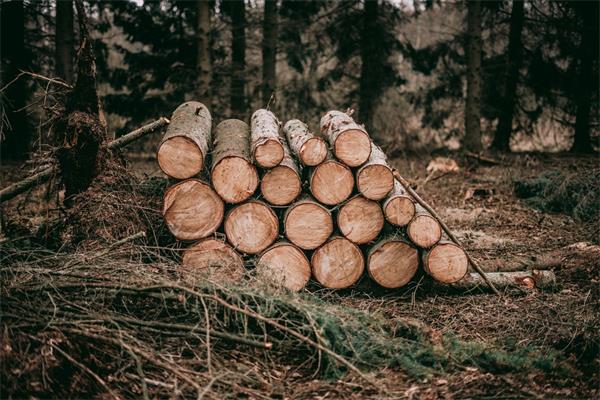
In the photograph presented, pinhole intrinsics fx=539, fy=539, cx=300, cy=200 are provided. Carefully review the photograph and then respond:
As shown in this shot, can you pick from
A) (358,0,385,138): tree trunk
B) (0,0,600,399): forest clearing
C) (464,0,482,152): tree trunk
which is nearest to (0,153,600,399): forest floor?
(0,0,600,399): forest clearing

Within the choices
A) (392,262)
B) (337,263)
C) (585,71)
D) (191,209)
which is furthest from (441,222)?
(585,71)

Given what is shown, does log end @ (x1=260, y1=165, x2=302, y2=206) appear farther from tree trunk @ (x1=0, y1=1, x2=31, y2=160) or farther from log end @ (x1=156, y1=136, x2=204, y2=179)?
tree trunk @ (x1=0, y1=1, x2=31, y2=160)

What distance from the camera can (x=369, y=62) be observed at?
1541 cm

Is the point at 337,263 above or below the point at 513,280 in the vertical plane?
above

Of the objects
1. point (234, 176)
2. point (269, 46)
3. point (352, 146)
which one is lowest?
point (234, 176)

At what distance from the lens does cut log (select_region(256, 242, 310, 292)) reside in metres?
5.04

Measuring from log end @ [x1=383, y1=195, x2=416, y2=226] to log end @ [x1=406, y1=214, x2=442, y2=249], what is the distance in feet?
0.21

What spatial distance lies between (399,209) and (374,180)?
1.18ft

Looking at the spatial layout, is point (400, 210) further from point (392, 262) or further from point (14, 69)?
point (14, 69)

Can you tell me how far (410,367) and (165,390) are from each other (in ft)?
5.54

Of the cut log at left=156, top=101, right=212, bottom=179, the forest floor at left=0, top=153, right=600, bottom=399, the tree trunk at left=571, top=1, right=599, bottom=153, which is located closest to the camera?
the forest floor at left=0, top=153, right=600, bottom=399

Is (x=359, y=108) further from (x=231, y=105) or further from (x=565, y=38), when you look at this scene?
(x=565, y=38)

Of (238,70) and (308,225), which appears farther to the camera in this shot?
(238,70)

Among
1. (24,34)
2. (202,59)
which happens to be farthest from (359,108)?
(24,34)
